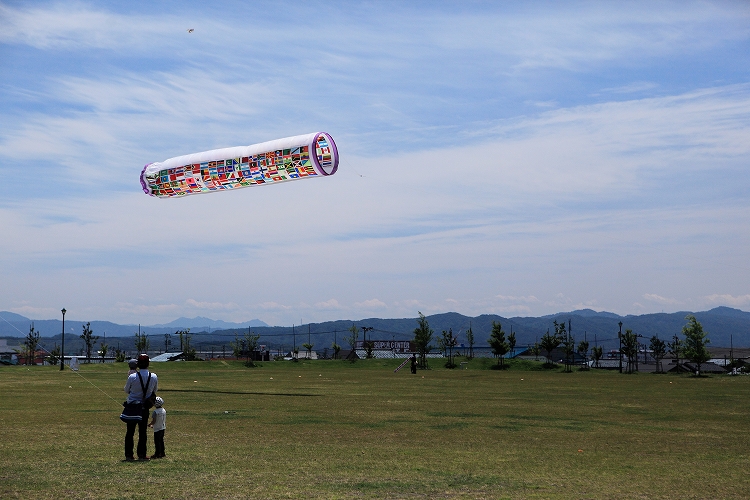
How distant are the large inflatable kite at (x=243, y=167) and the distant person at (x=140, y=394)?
10.1 m

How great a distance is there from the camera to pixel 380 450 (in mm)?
16938

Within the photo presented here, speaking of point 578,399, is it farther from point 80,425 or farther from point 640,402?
point 80,425

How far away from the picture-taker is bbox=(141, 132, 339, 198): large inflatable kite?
77.5ft

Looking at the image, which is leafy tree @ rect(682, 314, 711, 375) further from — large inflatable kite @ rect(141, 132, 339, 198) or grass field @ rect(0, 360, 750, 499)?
large inflatable kite @ rect(141, 132, 339, 198)

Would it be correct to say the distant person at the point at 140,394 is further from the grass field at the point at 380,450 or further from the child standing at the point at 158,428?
the grass field at the point at 380,450

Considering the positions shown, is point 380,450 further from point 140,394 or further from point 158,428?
point 140,394

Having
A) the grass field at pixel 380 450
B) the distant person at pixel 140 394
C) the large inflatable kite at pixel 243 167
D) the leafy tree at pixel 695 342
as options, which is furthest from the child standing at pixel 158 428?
Answer: the leafy tree at pixel 695 342

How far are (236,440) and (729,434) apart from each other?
14.1 metres

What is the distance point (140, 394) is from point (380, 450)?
551 centimetres

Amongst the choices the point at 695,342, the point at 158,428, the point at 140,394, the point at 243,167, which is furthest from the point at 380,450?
the point at 695,342

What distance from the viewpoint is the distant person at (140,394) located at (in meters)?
15.1

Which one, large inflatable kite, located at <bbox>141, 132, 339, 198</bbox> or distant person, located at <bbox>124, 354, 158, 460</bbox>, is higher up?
large inflatable kite, located at <bbox>141, 132, 339, 198</bbox>

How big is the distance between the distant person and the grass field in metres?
0.44

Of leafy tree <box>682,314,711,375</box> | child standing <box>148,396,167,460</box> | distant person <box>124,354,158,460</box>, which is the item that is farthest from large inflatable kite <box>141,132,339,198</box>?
leafy tree <box>682,314,711,375</box>
